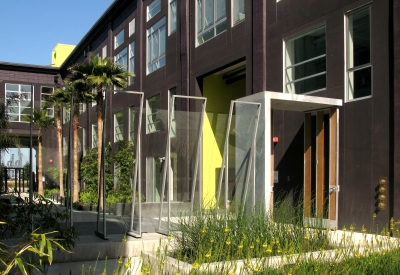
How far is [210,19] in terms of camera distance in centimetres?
1981

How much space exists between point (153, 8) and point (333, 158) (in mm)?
15960

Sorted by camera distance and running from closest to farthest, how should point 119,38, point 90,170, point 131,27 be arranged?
point 90,170 < point 131,27 < point 119,38

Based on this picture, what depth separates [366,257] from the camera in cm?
567

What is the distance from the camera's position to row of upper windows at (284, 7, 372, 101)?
1216 centimetres

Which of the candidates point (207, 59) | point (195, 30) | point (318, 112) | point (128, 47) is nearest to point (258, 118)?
point (318, 112)

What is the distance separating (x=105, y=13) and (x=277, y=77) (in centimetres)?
1930

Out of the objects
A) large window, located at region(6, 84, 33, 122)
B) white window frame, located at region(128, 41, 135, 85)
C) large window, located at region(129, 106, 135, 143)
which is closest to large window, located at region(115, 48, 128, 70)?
white window frame, located at region(128, 41, 135, 85)

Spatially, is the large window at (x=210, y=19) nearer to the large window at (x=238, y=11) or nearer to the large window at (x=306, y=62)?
the large window at (x=238, y=11)

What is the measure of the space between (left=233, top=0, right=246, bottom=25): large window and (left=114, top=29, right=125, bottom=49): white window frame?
1348 centimetres

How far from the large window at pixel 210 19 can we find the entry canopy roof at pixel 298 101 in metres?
7.00

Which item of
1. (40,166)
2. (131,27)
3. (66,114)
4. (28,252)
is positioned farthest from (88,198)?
(131,27)

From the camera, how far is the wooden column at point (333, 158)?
493 inches

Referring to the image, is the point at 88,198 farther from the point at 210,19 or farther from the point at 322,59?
the point at 322,59

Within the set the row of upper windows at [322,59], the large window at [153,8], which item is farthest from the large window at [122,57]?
the row of upper windows at [322,59]
